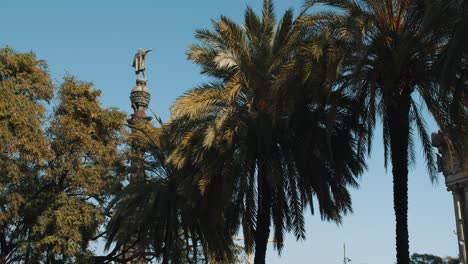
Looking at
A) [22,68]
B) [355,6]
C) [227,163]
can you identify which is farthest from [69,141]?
[355,6]

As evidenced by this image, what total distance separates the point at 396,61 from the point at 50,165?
15918 millimetres

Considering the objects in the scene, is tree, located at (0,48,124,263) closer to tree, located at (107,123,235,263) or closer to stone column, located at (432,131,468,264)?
tree, located at (107,123,235,263)

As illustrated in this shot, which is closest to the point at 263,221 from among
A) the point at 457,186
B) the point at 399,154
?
the point at 399,154

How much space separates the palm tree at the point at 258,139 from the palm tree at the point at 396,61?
179 centimetres

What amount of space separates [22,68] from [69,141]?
3.52m

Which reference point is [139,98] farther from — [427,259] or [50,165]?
[427,259]

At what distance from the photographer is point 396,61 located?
42.8ft

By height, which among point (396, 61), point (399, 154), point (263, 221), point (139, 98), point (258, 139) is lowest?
point (263, 221)

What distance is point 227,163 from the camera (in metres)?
17.0

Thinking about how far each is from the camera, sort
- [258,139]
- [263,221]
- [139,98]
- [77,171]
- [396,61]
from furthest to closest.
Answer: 1. [139,98]
2. [77,171]
3. [263,221]
4. [258,139]
5. [396,61]

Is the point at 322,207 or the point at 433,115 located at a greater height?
the point at 433,115

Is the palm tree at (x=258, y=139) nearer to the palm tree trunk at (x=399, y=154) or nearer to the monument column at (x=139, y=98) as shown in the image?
the palm tree trunk at (x=399, y=154)

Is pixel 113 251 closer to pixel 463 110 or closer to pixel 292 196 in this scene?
pixel 292 196

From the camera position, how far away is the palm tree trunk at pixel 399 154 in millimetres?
13569
